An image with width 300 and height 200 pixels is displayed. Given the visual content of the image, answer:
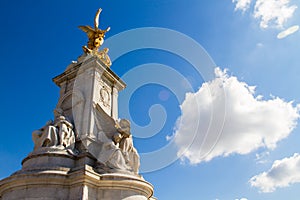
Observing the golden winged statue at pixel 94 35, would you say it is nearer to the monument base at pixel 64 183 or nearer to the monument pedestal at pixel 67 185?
the monument base at pixel 64 183

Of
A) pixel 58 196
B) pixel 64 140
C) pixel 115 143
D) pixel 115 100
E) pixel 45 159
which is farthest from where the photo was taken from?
pixel 115 100

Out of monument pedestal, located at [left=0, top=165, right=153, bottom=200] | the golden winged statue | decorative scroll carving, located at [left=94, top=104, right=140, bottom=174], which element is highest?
the golden winged statue

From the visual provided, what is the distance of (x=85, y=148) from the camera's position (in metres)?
13.2

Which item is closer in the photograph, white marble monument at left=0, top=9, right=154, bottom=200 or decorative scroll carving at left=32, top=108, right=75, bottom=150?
white marble monument at left=0, top=9, right=154, bottom=200

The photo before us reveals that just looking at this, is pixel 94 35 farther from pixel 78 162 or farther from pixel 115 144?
pixel 78 162

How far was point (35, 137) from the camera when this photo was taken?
45.1 feet

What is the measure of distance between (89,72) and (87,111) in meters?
2.36

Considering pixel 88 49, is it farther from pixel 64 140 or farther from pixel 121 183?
pixel 121 183

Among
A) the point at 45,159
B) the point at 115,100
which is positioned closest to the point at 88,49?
the point at 115,100

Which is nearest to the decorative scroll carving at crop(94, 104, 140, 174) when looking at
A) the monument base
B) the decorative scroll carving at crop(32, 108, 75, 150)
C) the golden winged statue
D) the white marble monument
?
the white marble monument

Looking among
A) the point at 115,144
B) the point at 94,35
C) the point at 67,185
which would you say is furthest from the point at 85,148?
the point at 94,35

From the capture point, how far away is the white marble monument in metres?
11.2

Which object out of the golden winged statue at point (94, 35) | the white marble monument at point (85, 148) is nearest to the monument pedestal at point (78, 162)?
the white marble monument at point (85, 148)

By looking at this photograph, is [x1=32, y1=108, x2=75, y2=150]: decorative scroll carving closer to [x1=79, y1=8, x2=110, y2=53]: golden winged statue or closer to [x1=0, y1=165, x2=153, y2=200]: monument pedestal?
[x1=0, y1=165, x2=153, y2=200]: monument pedestal
